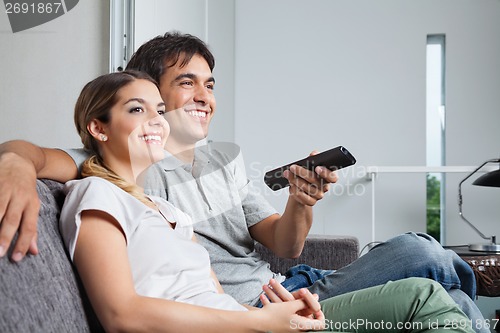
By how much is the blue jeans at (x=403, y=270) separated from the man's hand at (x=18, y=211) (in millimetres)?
760

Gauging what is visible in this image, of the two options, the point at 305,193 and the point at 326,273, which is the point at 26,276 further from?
the point at 326,273

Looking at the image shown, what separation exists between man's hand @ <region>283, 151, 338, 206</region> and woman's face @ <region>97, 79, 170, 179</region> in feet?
0.95

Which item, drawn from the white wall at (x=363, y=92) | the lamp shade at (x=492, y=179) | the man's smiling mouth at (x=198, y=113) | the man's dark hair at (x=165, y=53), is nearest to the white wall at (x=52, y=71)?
the man's dark hair at (x=165, y=53)

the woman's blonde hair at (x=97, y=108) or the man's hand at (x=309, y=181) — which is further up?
the woman's blonde hair at (x=97, y=108)

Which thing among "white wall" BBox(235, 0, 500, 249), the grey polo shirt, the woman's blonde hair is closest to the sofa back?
the woman's blonde hair

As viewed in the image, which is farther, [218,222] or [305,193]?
[218,222]

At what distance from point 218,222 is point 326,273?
12.3 inches

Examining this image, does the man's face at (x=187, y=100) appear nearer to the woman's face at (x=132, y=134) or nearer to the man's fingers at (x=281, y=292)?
the woman's face at (x=132, y=134)

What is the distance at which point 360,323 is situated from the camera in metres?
1.12

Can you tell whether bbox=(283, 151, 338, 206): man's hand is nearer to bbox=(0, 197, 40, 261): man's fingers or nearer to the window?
bbox=(0, 197, 40, 261): man's fingers

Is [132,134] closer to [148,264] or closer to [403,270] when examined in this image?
[148,264]

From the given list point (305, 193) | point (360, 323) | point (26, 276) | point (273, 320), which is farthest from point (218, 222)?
point (26, 276)

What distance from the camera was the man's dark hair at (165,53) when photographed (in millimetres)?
1554

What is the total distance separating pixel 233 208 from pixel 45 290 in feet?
2.58
